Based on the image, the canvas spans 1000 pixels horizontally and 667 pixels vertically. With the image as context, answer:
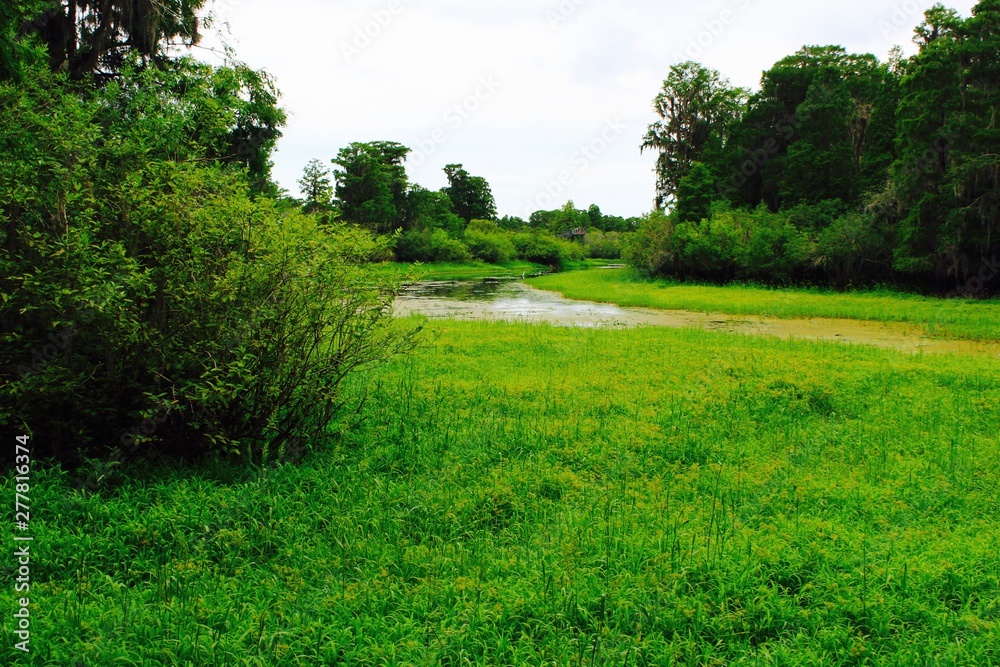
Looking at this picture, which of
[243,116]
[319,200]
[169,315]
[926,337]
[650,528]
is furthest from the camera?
[243,116]

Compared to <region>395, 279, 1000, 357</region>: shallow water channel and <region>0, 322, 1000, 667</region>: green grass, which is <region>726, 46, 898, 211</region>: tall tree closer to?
<region>395, 279, 1000, 357</region>: shallow water channel

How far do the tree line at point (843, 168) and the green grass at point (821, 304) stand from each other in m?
1.64

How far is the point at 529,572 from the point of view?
3.64 metres

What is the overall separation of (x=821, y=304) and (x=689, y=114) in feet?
93.6

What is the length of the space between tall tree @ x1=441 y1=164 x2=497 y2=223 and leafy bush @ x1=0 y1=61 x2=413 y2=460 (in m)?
88.4

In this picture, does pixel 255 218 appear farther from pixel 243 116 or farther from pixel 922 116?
pixel 922 116

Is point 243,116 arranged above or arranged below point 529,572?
above

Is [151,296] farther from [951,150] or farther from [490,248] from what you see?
[490,248]

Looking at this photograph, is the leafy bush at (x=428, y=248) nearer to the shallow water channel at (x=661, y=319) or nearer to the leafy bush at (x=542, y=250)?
the leafy bush at (x=542, y=250)

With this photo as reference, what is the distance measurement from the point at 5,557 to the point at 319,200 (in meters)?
3.39

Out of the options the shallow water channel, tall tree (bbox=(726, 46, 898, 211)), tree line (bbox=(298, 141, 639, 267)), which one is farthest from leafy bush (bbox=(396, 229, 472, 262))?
tall tree (bbox=(726, 46, 898, 211))

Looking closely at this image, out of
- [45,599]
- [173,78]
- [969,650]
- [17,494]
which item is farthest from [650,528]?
[173,78]

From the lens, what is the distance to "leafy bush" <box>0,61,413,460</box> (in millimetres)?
4441

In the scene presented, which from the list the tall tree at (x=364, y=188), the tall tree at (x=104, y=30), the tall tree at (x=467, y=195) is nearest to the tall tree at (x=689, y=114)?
the tall tree at (x=364, y=188)
